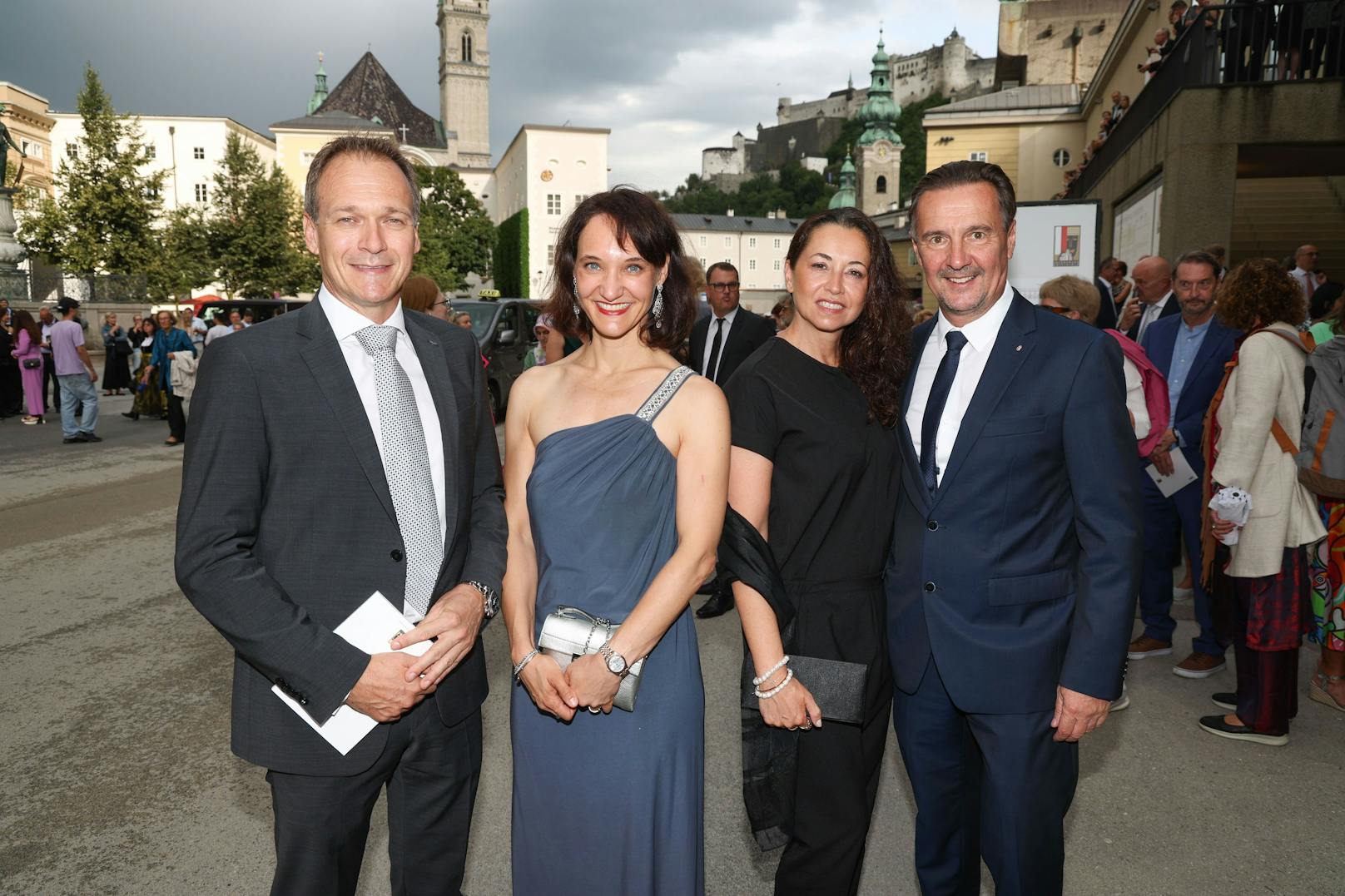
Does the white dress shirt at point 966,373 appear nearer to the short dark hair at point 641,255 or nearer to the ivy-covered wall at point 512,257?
the short dark hair at point 641,255

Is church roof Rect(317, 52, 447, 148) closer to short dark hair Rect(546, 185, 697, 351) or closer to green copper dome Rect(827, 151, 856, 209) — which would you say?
green copper dome Rect(827, 151, 856, 209)

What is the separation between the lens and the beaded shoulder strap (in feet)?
7.03

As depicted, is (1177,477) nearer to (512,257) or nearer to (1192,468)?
(1192,468)

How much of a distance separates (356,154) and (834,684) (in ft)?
5.79

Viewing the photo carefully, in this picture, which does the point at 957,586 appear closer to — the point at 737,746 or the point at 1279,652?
the point at 737,746

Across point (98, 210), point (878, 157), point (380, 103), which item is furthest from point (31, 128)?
point (878, 157)

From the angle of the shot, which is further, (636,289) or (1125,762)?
(1125,762)

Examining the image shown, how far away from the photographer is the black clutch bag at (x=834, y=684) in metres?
2.30

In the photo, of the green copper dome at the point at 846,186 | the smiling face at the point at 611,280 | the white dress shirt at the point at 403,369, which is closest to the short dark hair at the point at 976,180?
the smiling face at the point at 611,280

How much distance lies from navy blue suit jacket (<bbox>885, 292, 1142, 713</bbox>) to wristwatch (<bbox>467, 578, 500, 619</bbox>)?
1116 mm

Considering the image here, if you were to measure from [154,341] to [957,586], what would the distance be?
16771 mm

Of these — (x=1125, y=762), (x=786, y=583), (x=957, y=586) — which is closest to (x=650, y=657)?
(x=786, y=583)

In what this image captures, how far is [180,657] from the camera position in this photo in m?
5.14

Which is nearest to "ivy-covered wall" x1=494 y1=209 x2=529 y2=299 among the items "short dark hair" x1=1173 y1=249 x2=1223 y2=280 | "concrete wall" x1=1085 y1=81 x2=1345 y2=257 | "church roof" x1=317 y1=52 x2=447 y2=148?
"church roof" x1=317 y1=52 x2=447 y2=148
